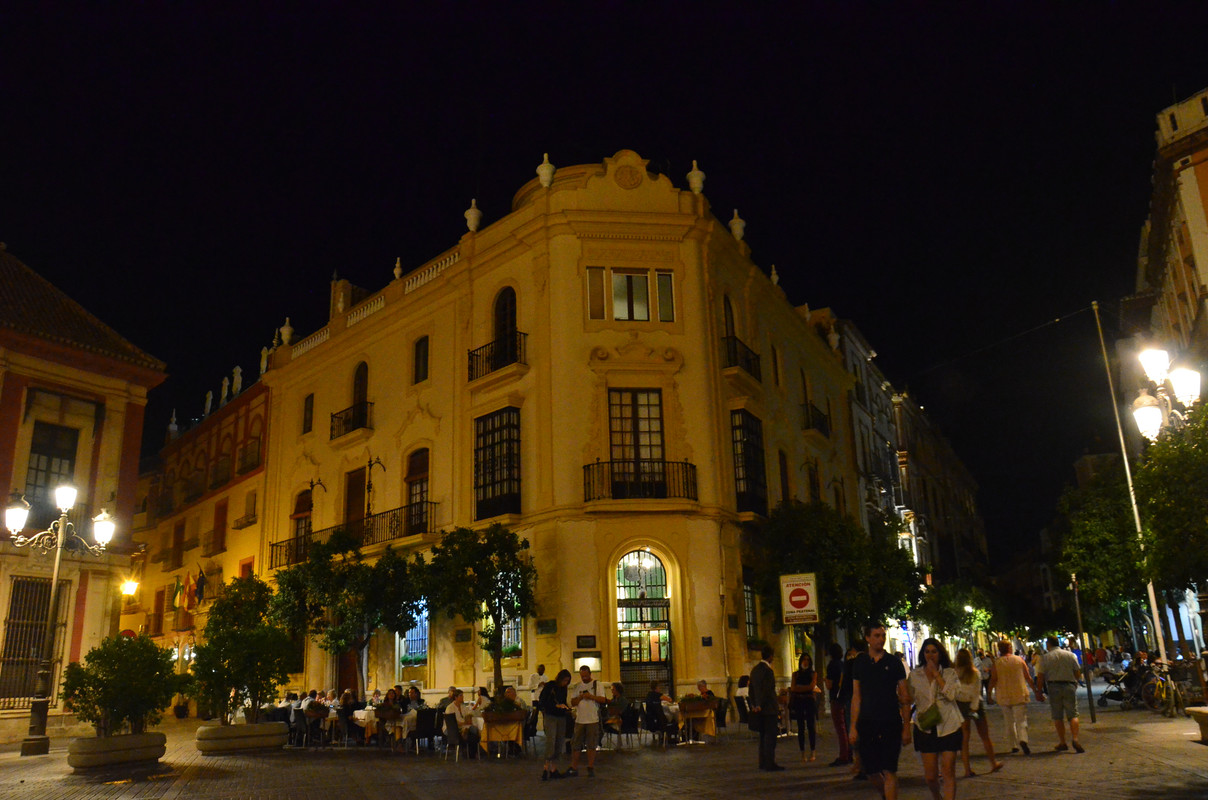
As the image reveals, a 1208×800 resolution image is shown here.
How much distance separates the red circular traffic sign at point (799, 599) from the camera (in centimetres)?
1662

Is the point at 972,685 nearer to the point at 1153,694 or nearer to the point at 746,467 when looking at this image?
the point at 746,467

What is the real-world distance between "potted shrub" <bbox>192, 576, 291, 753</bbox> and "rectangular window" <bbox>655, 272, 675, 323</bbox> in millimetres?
11486

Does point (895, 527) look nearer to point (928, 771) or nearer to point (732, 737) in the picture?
point (732, 737)

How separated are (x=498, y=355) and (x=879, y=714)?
17130 millimetres

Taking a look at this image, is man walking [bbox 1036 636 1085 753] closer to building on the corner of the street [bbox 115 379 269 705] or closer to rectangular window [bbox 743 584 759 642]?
rectangular window [bbox 743 584 759 642]

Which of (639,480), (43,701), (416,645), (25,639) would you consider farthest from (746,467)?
(25,639)

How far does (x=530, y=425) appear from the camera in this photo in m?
22.8

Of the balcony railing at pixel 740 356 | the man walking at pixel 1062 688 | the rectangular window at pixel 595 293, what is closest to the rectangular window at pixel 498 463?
the rectangular window at pixel 595 293

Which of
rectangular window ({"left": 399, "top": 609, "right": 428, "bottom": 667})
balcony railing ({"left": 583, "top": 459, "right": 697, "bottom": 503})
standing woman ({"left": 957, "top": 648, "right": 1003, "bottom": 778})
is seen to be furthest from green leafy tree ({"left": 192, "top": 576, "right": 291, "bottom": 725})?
standing woman ({"left": 957, "top": 648, "right": 1003, "bottom": 778})

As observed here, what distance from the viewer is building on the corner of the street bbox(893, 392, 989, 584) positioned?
152 feet

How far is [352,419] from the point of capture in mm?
27766

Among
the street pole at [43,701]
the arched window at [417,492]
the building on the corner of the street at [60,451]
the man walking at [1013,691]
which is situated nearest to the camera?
the man walking at [1013,691]

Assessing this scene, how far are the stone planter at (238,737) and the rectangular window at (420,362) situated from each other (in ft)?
37.5

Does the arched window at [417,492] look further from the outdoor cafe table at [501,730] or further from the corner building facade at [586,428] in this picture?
the outdoor cafe table at [501,730]
